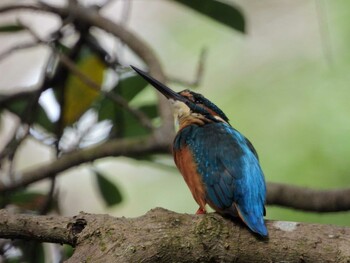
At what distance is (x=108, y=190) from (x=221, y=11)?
1036 mm

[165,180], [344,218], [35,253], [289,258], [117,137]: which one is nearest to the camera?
[289,258]

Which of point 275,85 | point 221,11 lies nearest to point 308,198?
point 221,11

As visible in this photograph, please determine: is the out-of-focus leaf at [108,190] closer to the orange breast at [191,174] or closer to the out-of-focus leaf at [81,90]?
the out-of-focus leaf at [81,90]

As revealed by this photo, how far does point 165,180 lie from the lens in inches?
243

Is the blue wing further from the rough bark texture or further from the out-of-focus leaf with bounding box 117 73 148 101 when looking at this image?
the out-of-focus leaf with bounding box 117 73 148 101

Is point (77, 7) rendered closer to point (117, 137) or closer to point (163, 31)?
point (117, 137)

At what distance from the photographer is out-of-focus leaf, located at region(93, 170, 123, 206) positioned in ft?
12.9

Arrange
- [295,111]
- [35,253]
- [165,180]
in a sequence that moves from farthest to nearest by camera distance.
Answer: [165,180], [295,111], [35,253]

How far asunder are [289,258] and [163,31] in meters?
4.70

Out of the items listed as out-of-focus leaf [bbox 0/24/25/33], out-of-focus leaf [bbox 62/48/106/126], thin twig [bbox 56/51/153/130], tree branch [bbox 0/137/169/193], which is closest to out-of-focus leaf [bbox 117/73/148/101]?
out-of-focus leaf [bbox 62/48/106/126]

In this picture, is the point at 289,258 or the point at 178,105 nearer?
the point at 289,258

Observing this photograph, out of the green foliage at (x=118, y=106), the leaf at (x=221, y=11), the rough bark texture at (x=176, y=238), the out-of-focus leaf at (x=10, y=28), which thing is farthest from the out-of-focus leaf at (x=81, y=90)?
the rough bark texture at (x=176, y=238)

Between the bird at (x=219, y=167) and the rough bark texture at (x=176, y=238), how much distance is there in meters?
0.08

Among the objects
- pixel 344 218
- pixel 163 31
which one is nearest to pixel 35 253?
pixel 344 218
